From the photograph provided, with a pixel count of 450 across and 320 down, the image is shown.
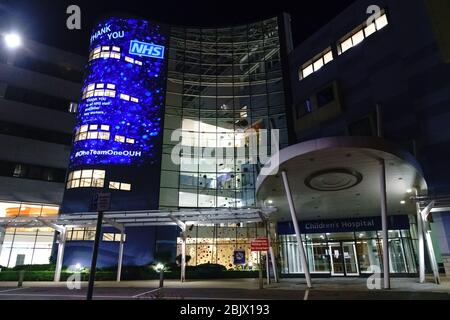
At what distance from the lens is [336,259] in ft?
91.1

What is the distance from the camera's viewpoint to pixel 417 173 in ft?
54.6

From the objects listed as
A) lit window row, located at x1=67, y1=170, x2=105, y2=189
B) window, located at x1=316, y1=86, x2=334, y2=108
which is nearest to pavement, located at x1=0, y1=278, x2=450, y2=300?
lit window row, located at x1=67, y1=170, x2=105, y2=189

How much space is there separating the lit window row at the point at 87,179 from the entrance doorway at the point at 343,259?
24676 millimetres

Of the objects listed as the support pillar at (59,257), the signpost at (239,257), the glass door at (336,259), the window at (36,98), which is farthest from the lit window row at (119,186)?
the glass door at (336,259)

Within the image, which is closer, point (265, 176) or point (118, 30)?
point (265, 176)

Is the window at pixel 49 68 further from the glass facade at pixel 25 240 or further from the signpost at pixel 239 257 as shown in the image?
the signpost at pixel 239 257

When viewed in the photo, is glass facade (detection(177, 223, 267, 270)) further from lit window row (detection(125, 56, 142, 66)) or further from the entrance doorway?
lit window row (detection(125, 56, 142, 66))

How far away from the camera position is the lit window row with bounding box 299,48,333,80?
34.5 meters

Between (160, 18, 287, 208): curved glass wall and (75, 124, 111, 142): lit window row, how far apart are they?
24.1ft

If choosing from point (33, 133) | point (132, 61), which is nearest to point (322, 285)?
point (132, 61)

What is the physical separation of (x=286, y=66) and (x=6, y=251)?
130 ft

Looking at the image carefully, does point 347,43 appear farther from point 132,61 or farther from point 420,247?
point 132,61

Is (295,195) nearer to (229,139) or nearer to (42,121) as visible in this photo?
(229,139)
